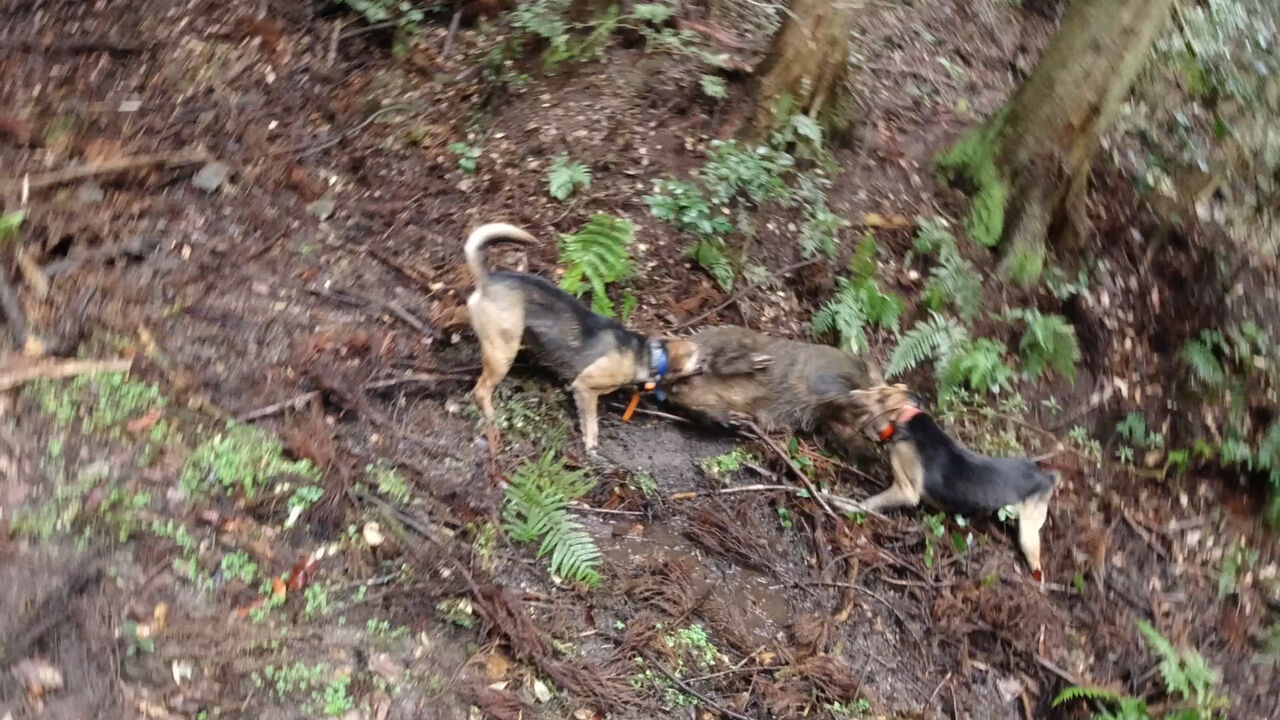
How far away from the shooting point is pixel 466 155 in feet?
19.2

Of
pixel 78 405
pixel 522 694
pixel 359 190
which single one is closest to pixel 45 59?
pixel 359 190

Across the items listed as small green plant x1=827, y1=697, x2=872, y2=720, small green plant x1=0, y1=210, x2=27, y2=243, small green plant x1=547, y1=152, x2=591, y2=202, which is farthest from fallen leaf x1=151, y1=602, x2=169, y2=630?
small green plant x1=547, y1=152, x2=591, y2=202

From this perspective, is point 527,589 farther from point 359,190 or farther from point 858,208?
point 858,208

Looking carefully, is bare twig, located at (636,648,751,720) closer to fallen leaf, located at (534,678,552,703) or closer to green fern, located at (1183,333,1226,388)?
fallen leaf, located at (534,678,552,703)

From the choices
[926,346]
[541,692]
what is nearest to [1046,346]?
[926,346]

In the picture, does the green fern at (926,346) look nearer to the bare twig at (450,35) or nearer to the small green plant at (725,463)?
the small green plant at (725,463)

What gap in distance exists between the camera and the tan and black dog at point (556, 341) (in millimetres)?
4625

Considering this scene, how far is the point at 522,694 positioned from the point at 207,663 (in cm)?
132

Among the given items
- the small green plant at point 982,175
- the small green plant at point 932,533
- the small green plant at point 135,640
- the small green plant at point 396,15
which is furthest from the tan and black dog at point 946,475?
the small green plant at point 396,15

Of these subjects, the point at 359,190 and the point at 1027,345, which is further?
the point at 1027,345

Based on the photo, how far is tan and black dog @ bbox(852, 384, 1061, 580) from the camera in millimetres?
4953

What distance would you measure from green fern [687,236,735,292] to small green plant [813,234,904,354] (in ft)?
2.37

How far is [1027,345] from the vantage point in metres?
6.07

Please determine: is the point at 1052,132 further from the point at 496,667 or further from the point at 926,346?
the point at 496,667
